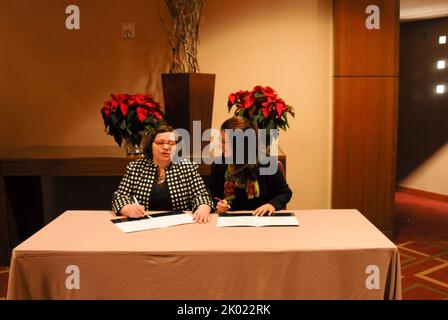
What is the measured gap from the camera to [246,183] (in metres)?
2.31

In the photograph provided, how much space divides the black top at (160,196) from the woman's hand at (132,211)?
0.82ft

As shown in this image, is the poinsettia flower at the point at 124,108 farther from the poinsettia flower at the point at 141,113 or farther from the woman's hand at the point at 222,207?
the woman's hand at the point at 222,207

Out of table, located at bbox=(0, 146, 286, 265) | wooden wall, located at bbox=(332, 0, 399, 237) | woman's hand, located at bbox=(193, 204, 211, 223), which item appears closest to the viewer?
woman's hand, located at bbox=(193, 204, 211, 223)

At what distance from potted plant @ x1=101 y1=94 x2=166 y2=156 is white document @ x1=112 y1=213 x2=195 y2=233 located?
Result: 0.90 metres

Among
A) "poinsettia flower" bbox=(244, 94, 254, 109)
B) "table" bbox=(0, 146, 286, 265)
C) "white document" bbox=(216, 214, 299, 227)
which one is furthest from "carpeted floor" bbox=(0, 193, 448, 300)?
"poinsettia flower" bbox=(244, 94, 254, 109)

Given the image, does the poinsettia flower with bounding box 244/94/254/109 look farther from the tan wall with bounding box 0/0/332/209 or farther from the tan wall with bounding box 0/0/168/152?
the tan wall with bounding box 0/0/168/152

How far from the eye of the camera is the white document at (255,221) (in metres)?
1.94

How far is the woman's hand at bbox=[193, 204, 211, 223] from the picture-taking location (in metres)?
2.01

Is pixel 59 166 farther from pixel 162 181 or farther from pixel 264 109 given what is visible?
pixel 264 109

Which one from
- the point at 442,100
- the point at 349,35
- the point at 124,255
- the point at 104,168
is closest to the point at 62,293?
the point at 124,255

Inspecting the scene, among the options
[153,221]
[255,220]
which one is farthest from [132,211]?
[255,220]

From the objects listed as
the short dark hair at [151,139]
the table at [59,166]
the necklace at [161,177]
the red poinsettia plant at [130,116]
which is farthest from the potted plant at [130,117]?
the necklace at [161,177]

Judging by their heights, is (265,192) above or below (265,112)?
below

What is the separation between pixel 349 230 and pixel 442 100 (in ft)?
12.4
